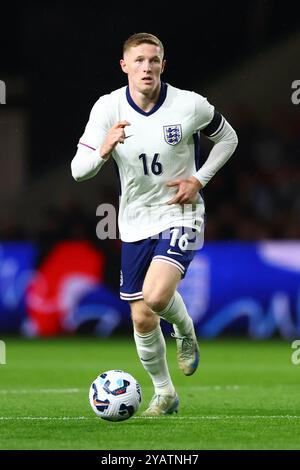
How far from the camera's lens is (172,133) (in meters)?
7.79

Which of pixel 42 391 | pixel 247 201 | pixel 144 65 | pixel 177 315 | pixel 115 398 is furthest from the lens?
pixel 247 201

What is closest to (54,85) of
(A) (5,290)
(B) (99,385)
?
(A) (5,290)

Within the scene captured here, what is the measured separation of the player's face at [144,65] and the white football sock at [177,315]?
4.45ft

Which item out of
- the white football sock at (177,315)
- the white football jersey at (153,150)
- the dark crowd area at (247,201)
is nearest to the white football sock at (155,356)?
the white football sock at (177,315)

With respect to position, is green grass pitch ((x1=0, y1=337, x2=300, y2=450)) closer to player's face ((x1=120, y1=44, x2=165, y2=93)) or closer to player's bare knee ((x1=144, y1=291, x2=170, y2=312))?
player's bare knee ((x1=144, y1=291, x2=170, y2=312))

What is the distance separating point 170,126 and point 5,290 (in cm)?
776

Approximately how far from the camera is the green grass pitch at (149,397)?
6.36 metres

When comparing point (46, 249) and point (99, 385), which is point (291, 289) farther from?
point (99, 385)

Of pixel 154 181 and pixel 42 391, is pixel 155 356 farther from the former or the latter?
pixel 42 391

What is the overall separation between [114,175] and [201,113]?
38.8 feet

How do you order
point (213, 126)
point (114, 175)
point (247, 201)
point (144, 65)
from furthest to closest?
1. point (114, 175)
2. point (247, 201)
3. point (213, 126)
4. point (144, 65)

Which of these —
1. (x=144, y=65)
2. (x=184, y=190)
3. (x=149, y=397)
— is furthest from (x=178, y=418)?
(x=144, y=65)

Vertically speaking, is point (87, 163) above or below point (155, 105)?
below

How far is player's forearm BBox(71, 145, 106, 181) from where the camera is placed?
24.4ft
